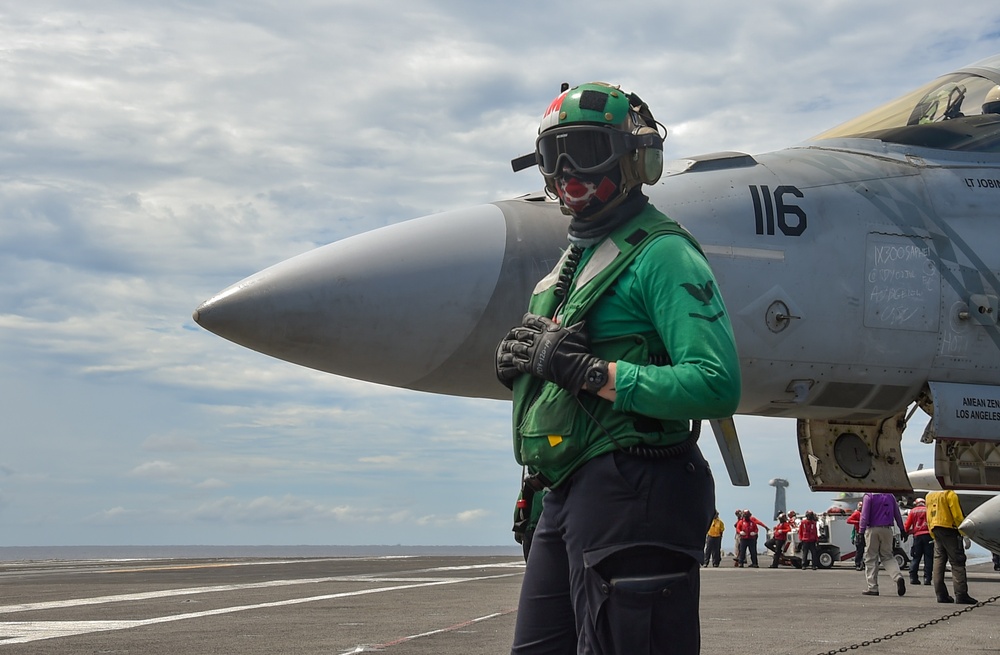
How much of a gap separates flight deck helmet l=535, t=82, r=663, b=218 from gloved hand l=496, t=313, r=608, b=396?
43 cm

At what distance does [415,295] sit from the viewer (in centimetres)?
448

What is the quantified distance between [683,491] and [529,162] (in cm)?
139

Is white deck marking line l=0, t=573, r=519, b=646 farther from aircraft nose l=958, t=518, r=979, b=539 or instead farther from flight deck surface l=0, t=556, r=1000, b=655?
aircraft nose l=958, t=518, r=979, b=539

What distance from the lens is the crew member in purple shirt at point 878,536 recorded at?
15773 millimetres

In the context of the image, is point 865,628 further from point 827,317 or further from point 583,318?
point 583,318

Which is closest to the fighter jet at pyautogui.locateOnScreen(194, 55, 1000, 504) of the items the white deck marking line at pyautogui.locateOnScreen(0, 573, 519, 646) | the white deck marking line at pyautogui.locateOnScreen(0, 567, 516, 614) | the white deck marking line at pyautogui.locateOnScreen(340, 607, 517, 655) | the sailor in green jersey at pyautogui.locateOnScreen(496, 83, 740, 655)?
the sailor in green jersey at pyautogui.locateOnScreen(496, 83, 740, 655)

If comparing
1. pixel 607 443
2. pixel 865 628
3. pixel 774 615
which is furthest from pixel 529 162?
pixel 774 615

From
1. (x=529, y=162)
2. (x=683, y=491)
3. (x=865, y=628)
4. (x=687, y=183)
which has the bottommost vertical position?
(x=865, y=628)

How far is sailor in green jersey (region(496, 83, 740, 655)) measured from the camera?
9.39 ft

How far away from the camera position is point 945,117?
6.54 m

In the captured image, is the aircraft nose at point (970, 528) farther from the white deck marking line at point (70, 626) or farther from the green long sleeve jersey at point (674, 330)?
the green long sleeve jersey at point (674, 330)

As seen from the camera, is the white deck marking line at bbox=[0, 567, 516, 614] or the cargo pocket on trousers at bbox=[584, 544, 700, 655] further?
the white deck marking line at bbox=[0, 567, 516, 614]

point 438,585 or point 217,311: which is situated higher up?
point 217,311

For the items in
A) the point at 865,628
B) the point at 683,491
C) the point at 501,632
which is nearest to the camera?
the point at 683,491
